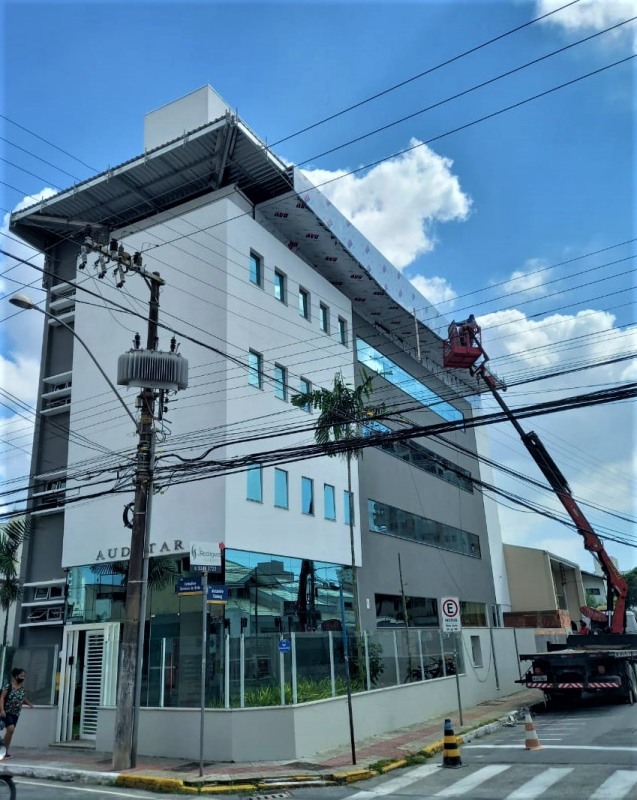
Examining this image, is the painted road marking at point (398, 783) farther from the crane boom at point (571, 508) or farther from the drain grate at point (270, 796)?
the crane boom at point (571, 508)

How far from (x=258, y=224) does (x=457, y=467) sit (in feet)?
68.7

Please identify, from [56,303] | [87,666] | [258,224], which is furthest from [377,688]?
[56,303]

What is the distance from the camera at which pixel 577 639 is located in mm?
21828

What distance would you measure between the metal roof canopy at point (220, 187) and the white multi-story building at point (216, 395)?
7cm

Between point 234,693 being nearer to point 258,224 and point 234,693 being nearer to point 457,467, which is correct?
point 258,224

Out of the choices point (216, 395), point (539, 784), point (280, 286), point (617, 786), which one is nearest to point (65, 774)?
point (539, 784)

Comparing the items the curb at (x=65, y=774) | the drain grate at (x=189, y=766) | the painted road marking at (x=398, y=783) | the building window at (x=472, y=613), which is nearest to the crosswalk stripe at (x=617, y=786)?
the painted road marking at (x=398, y=783)

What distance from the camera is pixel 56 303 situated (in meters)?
26.6

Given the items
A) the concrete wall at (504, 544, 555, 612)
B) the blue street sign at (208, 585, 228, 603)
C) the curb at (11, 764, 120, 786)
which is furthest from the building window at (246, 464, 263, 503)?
the concrete wall at (504, 544, 555, 612)

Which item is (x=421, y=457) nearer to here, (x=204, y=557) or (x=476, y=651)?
(x=476, y=651)

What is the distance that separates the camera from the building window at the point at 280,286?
81.5 ft

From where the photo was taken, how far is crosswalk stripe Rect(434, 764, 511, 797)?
32.8 ft

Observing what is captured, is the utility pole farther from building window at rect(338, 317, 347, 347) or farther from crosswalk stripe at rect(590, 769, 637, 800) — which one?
building window at rect(338, 317, 347, 347)

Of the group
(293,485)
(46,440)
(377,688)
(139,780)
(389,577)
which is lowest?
(139,780)
